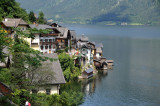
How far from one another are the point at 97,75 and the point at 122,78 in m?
7.11

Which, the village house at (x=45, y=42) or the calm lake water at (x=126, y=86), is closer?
the calm lake water at (x=126, y=86)

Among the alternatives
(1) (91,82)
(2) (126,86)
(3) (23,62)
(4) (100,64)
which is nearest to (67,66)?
(1) (91,82)

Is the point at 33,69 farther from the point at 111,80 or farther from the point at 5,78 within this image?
the point at 111,80

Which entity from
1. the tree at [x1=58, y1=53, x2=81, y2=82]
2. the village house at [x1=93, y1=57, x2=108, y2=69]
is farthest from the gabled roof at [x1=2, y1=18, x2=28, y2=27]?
the village house at [x1=93, y1=57, x2=108, y2=69]

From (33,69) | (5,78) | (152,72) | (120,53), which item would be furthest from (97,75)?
(5,78)

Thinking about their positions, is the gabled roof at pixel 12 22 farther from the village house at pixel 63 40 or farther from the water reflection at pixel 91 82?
the water reflection at pixel 91 82

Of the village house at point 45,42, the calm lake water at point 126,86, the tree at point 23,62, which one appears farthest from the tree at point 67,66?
the tree at point 23,62

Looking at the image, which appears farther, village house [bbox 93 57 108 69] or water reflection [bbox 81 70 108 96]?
village house [bbox 93 57 108 69]

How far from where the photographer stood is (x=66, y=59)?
57656 mm

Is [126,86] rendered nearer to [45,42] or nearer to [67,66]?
[67,66]

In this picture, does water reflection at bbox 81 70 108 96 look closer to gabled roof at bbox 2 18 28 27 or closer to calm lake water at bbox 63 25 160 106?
calm lake water at bbox 63 25 160 106

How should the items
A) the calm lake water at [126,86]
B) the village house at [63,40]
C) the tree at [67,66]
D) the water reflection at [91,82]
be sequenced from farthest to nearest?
the village house at [63,40]
the tree at [67,66]
the water reflection at [91,82]
the calm lake water at [126,86]

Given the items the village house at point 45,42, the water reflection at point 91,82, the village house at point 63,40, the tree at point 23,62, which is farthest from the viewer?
the village house at point 63,40

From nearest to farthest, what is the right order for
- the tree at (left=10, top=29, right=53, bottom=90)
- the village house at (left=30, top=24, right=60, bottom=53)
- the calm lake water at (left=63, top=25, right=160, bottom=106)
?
1. the tree at (left=10, top=29, right=53, bottom=90)
2. the calm lake water at (left=63, top=25, right=160, bottom=106)
3. the village house at (left=30, top=24, right=60, bottom=53)
